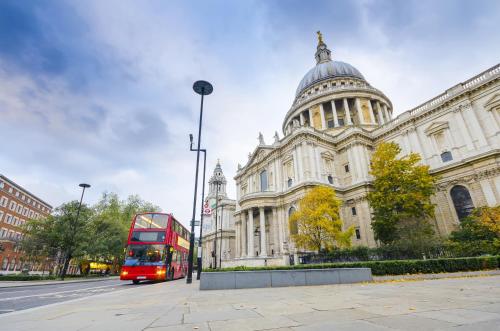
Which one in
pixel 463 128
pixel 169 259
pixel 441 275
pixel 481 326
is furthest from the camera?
pixel 463 128

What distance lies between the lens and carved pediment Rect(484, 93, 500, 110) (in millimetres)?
24234

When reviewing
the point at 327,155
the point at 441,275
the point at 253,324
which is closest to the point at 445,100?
the point at 327,155

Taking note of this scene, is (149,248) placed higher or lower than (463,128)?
lower

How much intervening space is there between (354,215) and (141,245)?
80.9 ft

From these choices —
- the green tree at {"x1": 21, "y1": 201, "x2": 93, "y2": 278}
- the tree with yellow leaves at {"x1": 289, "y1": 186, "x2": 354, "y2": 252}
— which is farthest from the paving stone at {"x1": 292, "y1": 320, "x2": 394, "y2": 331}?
the green tree at {"x1": 21, "y1": 201, "x2": 93, "y2": 278}

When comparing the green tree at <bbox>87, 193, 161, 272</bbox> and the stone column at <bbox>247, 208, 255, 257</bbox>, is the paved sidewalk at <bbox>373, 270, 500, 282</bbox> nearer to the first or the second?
the stone column at <bbox>247, 208, 255, 257</bbox>

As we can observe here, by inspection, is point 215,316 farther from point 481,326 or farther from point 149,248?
point 149,248

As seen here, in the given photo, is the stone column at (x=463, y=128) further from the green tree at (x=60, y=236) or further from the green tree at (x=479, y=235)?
the green tree at (x=60, y=236)

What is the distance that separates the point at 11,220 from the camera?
4516cm

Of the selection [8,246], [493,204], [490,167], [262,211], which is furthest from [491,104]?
[8,246]

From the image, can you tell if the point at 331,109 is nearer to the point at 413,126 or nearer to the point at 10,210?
the point at 413,126

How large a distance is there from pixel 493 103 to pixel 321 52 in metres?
42.3

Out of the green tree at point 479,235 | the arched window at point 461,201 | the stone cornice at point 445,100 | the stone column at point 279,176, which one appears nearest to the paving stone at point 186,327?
the green tree at point 479,235

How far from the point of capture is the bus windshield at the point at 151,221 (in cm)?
1744
